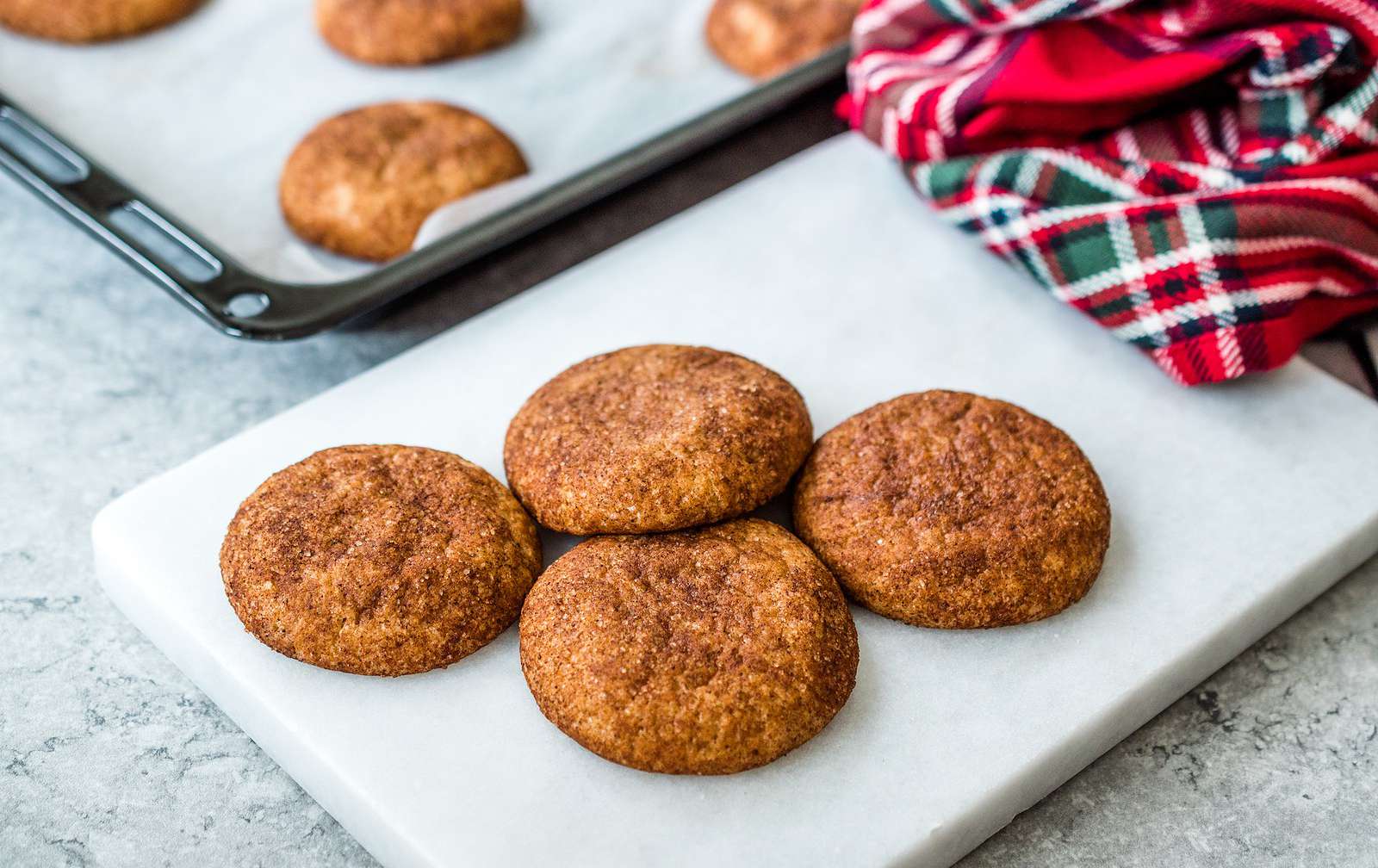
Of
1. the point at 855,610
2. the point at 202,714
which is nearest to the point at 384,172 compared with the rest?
the point at 202,714

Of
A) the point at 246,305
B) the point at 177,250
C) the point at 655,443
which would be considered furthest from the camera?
the point at 177,250

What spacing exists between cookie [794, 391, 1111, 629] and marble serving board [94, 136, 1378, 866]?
4 centimetres

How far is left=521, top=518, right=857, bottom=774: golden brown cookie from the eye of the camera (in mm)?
934

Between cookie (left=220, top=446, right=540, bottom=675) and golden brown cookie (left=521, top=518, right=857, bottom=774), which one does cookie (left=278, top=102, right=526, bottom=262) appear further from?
golden brown cookie (left=521, top=518, right=857, bottom=774)

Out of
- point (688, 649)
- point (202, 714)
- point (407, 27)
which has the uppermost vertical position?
point (407, 27)

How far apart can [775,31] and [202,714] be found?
1160 mm

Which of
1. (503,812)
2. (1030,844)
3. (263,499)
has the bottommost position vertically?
(1030,844)

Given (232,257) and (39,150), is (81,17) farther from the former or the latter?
(232,257)

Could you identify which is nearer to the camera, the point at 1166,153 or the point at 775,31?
the point at 1166,153

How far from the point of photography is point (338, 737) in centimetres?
98

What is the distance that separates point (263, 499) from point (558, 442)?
0.25m

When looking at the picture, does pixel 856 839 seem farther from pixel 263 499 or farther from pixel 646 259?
pixel 646 259

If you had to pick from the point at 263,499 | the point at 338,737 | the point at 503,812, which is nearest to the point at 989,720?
the point at 503,812

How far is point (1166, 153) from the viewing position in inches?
54.9
